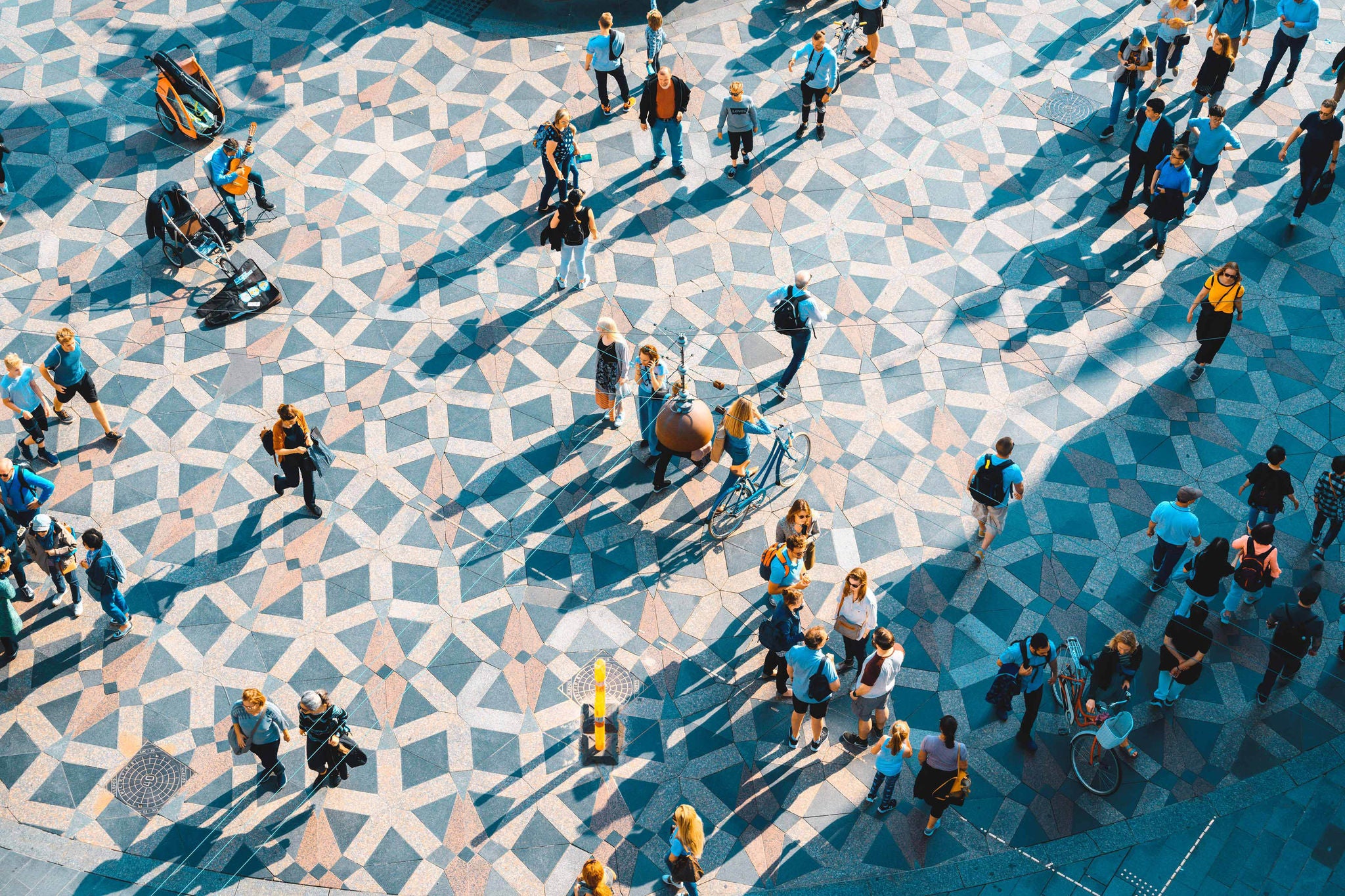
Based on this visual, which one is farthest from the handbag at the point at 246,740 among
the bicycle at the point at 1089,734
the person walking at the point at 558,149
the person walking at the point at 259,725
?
the person walking at the point at 558,149

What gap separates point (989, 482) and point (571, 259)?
619cm

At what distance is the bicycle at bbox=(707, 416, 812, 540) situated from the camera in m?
13.1

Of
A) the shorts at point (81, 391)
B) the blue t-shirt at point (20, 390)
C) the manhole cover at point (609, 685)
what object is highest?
the blue t-shirt at point (20, 390)

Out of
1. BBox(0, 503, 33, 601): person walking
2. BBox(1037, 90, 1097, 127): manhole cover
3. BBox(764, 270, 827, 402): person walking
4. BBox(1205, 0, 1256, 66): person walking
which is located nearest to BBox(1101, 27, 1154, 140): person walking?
BBox(1037, 90, 1097, 127): manhole cover

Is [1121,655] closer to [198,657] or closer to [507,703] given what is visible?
[507,703]

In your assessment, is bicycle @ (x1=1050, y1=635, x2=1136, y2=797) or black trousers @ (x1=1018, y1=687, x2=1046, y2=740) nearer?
bicycle @ (x1=1050, y1=635, x2=1136, y2=797)

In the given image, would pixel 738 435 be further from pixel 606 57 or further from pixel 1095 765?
pixel 606 57

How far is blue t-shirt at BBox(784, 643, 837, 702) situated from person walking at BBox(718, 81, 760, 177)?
26.5 ft

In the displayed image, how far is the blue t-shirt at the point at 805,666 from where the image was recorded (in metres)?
10.9

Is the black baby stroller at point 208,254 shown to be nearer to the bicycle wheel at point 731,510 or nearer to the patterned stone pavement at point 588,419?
the patterned stone pavement at point 588,419

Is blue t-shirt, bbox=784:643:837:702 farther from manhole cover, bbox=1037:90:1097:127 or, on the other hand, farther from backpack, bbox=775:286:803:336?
manhole cover, bbox=1037:90:1097:127

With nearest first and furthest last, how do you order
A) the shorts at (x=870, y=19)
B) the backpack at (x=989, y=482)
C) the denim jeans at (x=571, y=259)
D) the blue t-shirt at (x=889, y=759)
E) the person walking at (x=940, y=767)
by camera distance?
the person walking at (x=940, y=767)
the blue t-shirt at (x=889, y=759)
the backpack at (x=989, y=482)
the denim jeans at (x=571, y=259)
the shorts at (x=870, y=19)

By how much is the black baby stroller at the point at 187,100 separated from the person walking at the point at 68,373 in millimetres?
4931

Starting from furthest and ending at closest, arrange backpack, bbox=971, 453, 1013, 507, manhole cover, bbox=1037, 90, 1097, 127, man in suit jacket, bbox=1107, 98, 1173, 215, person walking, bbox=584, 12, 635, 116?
Answer: manhole cover, bbox=1037, 90, 1097, 127 → person walking, bbox=584, 12, 635, 116 → man in suit jacket, bbox=1107, 98, 1173, 215 → backpack, bbox=971, 453, 1013, 507
